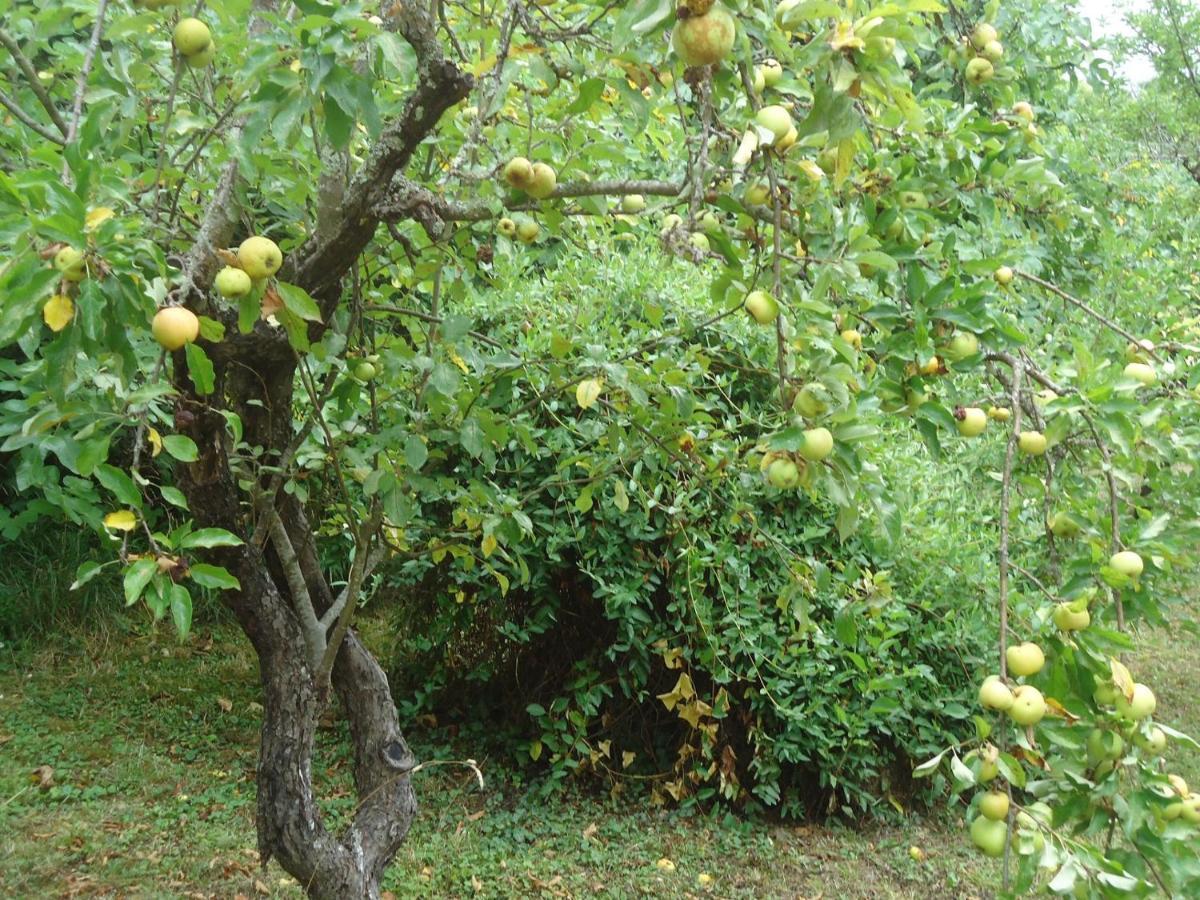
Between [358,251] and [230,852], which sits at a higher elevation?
[358,251]

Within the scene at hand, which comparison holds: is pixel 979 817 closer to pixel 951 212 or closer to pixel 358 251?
pixel 951 212

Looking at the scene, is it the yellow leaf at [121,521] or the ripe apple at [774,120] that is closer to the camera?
the ripe apple at [774,120]

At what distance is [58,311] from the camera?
4.51 feet

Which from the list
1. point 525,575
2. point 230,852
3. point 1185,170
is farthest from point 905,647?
point 1185,170

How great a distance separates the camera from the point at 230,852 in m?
3.44

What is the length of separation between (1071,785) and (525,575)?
152 cm

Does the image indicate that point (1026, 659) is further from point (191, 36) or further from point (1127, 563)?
point (191, 36)

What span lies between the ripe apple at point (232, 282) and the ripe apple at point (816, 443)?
35.4 inches

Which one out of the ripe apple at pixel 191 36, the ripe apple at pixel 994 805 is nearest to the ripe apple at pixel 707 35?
the ripe apple at pixel 191 36

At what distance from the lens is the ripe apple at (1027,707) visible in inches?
60.9

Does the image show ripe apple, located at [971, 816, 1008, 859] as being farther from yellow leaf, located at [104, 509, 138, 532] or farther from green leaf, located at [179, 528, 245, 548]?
yellow leaf, located at [104, 509, 138, 532]

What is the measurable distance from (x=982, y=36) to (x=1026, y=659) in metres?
1.23

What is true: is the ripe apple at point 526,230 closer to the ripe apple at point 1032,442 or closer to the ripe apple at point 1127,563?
the ripe apple at point 1032,442

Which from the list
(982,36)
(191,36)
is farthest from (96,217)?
(982,36)
